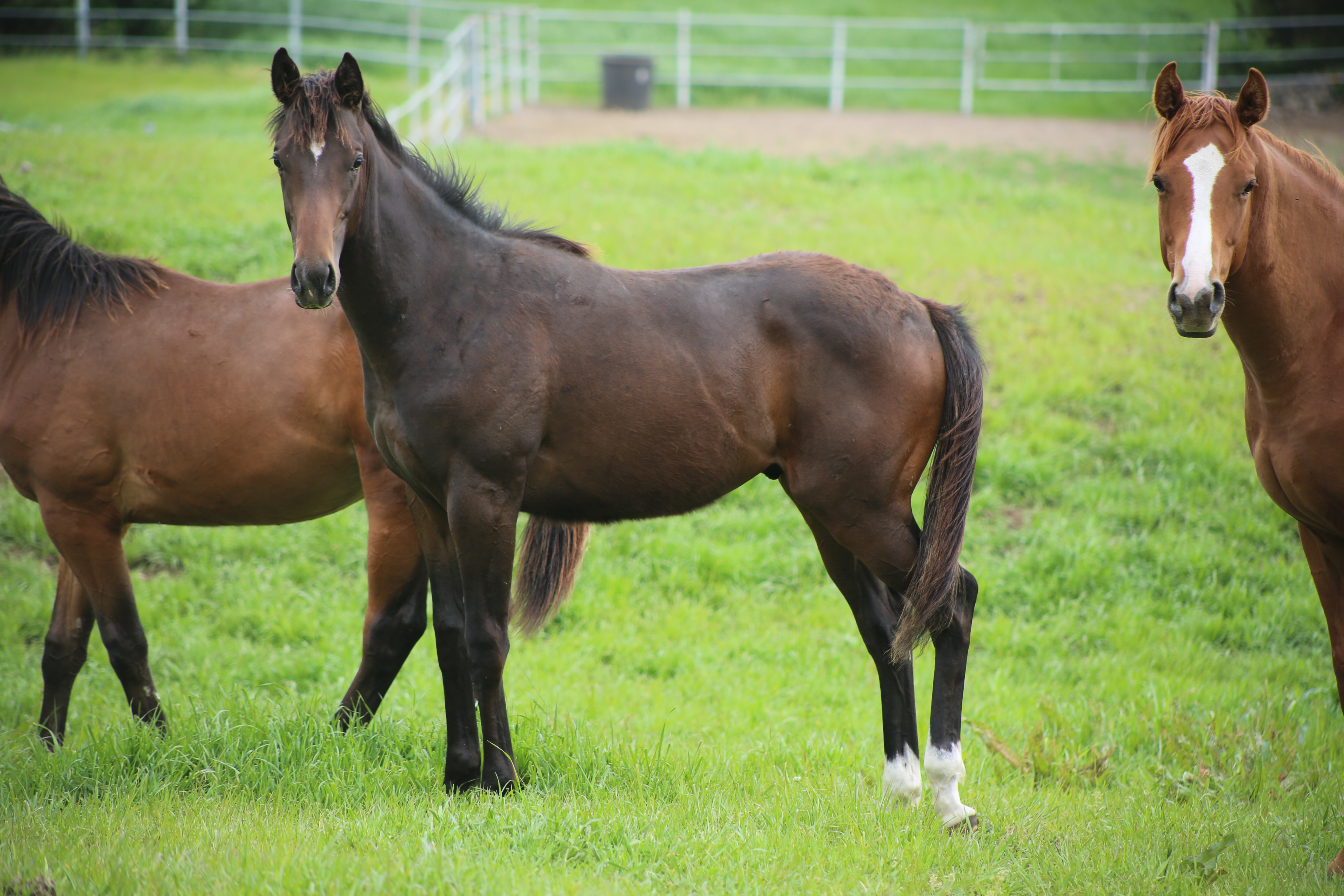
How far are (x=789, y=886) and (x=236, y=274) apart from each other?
25.8 feet

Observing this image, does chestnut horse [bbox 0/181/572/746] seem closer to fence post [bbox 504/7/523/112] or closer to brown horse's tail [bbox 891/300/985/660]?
brown horse's tail [bbox 891/300/985/660]

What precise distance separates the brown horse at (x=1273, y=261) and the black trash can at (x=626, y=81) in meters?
16.3

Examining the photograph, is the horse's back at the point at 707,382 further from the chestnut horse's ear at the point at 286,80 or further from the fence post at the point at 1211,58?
the fence post at the point at 1211,58

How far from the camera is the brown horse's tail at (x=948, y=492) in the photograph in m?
3.67

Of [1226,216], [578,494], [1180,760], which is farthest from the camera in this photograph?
[1180,760]

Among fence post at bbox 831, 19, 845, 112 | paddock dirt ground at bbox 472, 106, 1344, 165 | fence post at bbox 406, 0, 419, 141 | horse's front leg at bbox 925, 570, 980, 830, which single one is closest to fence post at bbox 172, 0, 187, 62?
fence post at bbox 406, 0, 419, 141

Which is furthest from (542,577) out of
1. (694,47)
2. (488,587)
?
(694,47)

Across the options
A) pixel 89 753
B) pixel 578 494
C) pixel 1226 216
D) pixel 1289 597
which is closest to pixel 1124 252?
pixel 1289 597

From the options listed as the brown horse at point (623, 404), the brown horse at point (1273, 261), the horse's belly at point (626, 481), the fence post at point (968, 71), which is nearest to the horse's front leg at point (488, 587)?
the brown horse at point (623, 404)

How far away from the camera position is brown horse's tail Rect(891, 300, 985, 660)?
12.0 ft

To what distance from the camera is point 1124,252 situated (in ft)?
36.8

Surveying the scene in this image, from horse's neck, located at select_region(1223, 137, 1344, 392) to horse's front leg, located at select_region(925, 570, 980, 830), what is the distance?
133 cm

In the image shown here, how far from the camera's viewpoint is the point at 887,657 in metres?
3.92

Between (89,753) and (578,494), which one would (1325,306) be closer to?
(578,494)
